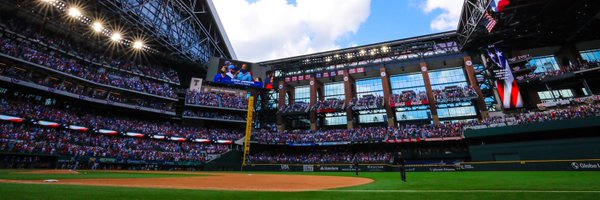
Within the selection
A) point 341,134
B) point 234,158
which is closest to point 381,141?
point 341,134

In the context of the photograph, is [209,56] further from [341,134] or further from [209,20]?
[341,134]

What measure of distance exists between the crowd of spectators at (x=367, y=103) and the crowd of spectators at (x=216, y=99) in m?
21.8

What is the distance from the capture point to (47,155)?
27156 millimetres

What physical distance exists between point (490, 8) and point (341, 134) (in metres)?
25.6

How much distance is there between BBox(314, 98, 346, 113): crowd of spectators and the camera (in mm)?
46856

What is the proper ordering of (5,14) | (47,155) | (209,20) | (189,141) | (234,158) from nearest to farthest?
(47,155) < (5,14) < (234,158) < (189,141) < (209,20)

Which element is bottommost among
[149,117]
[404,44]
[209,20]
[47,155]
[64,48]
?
[47,155]

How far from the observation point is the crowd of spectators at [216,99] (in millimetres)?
48556

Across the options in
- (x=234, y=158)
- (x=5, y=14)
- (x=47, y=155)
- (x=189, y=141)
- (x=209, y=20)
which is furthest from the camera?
(x=209, y=20)

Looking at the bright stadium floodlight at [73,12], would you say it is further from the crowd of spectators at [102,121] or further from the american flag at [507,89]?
the american flag at [507,89]

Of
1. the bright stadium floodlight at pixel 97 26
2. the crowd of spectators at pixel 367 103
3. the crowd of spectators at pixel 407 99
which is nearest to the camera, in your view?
the bright stadium floodlight at pixel 97 26

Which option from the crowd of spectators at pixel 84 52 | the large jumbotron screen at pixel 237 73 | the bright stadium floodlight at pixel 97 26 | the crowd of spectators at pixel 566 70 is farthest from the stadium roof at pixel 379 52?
the bright stadium floodlight at pixel 97 26

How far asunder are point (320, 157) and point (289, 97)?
18.3 meters

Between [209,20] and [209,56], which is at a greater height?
[209,20]
